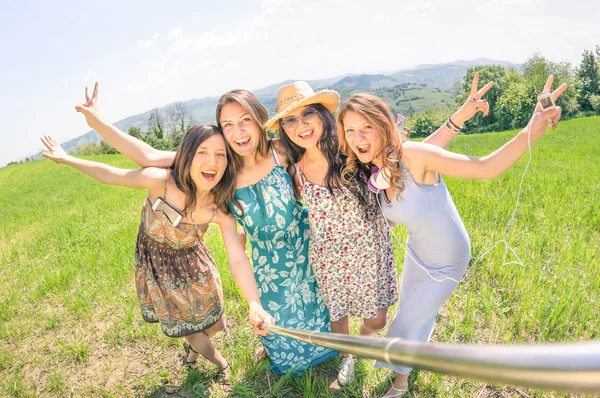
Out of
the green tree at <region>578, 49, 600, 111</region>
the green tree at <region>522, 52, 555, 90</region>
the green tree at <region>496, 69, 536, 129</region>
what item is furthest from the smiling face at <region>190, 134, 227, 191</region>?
the green tree at <region>522, 52, 555, 90</region>

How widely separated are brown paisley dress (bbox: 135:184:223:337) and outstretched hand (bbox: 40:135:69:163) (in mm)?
608

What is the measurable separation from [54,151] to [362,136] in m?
2.01

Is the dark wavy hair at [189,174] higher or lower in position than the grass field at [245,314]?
higher

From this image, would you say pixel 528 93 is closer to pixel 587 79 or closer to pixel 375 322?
pixel 587 79

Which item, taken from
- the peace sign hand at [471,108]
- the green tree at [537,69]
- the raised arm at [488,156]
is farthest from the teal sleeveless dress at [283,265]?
the green tree at [537,69]

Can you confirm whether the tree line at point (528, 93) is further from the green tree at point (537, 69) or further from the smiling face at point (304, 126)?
the smiling face at point (304, 126)

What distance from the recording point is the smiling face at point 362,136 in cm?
198

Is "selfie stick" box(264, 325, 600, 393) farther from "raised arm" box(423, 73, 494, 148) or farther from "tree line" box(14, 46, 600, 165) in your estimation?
"tree line" box(14, 46, 600, 165)

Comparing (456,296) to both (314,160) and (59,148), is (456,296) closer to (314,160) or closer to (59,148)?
(314,160)

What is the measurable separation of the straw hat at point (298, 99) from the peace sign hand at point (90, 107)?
46.5 inches

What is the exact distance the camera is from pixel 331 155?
229 centimetres

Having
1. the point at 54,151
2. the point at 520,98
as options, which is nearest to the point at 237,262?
the point at 54,151

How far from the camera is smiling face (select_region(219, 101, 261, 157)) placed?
7.42 feet

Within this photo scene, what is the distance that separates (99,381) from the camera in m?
2.78
